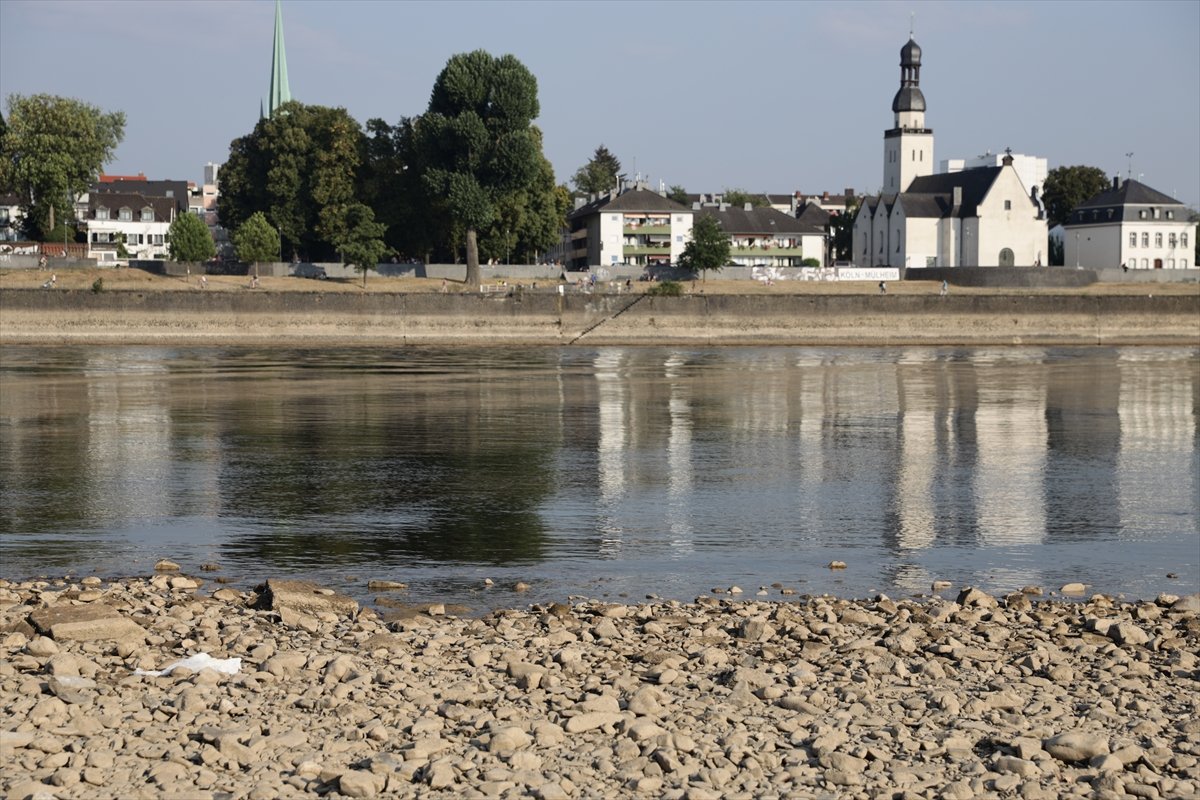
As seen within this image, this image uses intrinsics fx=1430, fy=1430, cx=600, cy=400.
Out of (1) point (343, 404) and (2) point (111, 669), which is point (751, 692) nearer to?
(2) point (111, 669)

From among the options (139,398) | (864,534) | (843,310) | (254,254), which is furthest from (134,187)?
(864,534)

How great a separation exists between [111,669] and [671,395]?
32.6 meters

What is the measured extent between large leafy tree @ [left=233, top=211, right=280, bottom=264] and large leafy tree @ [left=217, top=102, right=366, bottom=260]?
3624 millimetres

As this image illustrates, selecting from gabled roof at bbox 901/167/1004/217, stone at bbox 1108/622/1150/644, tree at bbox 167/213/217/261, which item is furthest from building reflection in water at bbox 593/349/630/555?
gabled roof at bbox 901/167/1004/217

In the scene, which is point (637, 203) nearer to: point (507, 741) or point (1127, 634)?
point (1127, 634)

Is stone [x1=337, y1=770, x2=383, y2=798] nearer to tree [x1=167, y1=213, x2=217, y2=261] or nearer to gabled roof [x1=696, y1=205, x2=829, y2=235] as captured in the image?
tree [x1=167, y1=213, x2=217, y2=261]

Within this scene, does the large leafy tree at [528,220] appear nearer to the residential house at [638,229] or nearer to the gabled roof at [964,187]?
the residential house at [638,229]

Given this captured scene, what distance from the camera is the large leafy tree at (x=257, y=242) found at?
9100cm

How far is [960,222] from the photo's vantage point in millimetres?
121312

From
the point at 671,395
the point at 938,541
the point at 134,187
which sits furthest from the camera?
the point at 134,187

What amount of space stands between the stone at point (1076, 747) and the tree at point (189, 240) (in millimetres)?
96567

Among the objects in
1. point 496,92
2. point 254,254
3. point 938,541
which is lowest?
point 938,541

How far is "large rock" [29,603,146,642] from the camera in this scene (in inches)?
491

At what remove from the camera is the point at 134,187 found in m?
184
